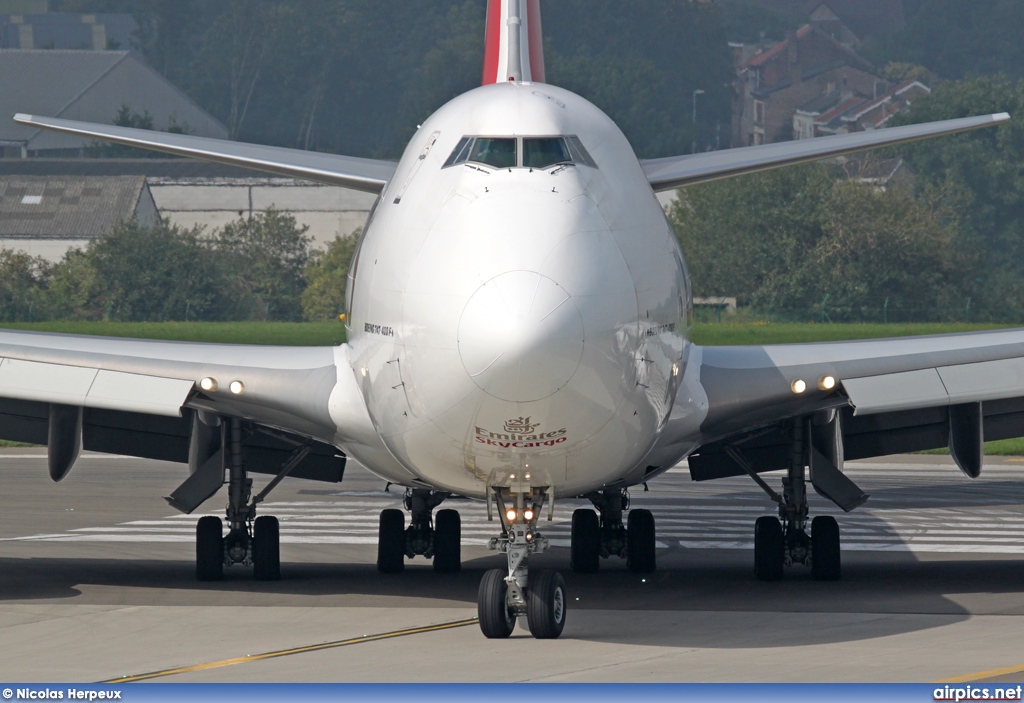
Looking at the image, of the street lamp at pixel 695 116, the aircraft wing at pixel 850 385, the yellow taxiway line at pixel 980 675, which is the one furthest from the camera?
the street lamp at pixel 695 116

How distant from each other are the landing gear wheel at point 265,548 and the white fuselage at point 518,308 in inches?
144

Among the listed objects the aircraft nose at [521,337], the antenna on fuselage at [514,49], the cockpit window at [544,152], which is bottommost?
the aircraft nose at [521,337]

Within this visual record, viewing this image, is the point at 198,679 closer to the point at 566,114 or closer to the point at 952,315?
the point at 566,114

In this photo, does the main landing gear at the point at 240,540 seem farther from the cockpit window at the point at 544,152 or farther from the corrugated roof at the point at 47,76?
the corrugated roof at the point at 47,76

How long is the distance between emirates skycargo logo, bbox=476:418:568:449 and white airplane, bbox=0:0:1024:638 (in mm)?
23

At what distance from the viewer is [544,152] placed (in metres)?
13.4

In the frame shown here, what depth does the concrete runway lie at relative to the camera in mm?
12664

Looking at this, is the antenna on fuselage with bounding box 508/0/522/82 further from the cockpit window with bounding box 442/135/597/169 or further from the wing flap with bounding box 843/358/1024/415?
the wing flap with bounding box 843/358/1024/415

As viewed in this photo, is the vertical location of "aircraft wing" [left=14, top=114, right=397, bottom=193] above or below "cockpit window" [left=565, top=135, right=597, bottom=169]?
above

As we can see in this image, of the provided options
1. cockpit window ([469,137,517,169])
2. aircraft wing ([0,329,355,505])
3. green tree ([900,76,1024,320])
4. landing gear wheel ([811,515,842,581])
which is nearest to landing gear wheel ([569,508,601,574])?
landing gear wheel ([811,515,842,581])

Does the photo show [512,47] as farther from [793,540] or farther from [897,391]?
[793,540]

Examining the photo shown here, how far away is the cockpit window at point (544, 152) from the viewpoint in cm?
1338
